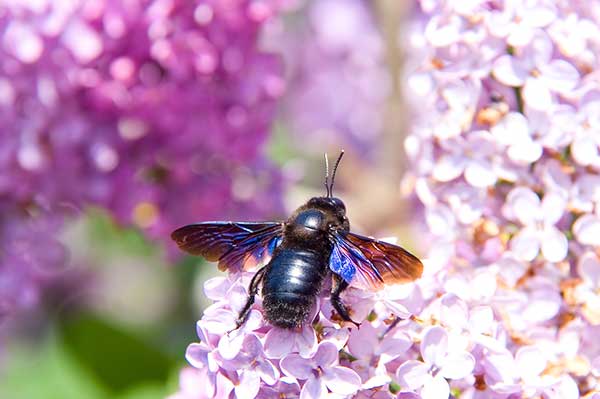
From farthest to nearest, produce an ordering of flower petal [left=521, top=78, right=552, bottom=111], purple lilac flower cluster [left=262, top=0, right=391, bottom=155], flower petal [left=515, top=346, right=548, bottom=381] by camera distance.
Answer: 1. purple lilac flower cluster [left=262, top=0, right=391, bottom=155]
2. flower petal [left=521, top=78, right=552, bottom=111]
3. flower petal [left=515, top=346, right=548, bottom=381]

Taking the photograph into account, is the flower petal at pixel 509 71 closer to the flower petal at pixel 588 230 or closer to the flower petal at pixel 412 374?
the flower petal at pixel 588 230

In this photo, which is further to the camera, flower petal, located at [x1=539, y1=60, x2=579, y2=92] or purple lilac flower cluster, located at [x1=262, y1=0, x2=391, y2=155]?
purple lilac flower cluster, located at [x1=262, y1=0, x2=391, y2=155]

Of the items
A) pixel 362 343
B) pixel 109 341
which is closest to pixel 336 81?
pixel 109 341

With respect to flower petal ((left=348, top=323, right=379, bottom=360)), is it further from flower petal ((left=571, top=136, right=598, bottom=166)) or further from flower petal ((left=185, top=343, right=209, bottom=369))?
flower petal ((left=571, top=136, right=598, bottom=166))

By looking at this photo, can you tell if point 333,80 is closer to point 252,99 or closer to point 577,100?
point 252,99

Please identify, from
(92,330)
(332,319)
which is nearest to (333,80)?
(92,330)

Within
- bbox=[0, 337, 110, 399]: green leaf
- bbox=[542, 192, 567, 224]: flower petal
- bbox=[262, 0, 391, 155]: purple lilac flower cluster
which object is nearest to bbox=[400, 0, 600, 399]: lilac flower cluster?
bbox=[542, 192, 567, 224]: flower petal

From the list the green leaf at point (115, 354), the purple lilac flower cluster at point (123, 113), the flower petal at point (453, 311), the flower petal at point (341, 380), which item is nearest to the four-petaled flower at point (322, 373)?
the flower petal at point (341, 380)

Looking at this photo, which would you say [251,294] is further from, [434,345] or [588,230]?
[588,230]
